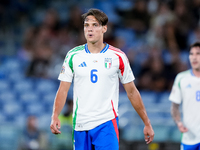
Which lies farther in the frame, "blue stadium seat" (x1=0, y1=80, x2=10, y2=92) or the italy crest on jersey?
"blue stadium seat" (x1=0, y1=80, x2=10, y2=92)

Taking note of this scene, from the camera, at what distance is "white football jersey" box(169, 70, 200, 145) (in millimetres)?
5809

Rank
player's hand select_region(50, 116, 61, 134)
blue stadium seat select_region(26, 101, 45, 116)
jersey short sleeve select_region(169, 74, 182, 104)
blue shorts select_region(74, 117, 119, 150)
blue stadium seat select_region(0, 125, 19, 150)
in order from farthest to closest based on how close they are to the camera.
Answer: blue stadium seat select_region(26, 101, 45, 116) → blue stadium seat select_region(0, 125, 19, 150) → jersey short sleeve select_region(169, 74, 182, 104) → blue shorts select_region(74, 117, 119, 150) → player's hand select_region(50, 116, 61, 134)

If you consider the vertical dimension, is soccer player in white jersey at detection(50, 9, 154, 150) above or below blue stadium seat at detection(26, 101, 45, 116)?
above

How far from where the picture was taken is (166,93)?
1027 cm

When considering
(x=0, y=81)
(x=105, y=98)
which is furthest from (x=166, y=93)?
(x=105, y=98)

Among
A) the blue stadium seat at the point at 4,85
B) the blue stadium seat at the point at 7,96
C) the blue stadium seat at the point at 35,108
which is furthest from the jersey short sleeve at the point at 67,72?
the blue stadium seat at the point at 4,85

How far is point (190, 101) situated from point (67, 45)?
22.8 ft

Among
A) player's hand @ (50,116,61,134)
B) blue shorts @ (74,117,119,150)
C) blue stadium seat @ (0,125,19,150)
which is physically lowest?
blue stadium seat @ (0,125,19,150)

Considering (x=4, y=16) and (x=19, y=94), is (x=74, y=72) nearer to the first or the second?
(x=19, y=94)

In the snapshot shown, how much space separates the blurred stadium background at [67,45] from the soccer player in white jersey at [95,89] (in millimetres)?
4535

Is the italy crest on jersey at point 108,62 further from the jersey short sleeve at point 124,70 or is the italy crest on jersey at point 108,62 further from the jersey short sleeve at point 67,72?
the jersey short sleeve at point 67,72

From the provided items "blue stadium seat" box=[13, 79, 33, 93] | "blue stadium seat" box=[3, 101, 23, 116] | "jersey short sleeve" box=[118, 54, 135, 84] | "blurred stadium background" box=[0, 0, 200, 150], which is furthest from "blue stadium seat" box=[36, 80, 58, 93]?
"jersey short sleeve" box=[118, 54, 135, 84]

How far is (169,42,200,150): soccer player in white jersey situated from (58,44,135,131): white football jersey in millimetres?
1677

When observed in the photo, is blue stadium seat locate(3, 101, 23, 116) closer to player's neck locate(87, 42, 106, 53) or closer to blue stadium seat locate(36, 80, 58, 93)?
blue stadium seat locate(36, 80, 58, 93)
